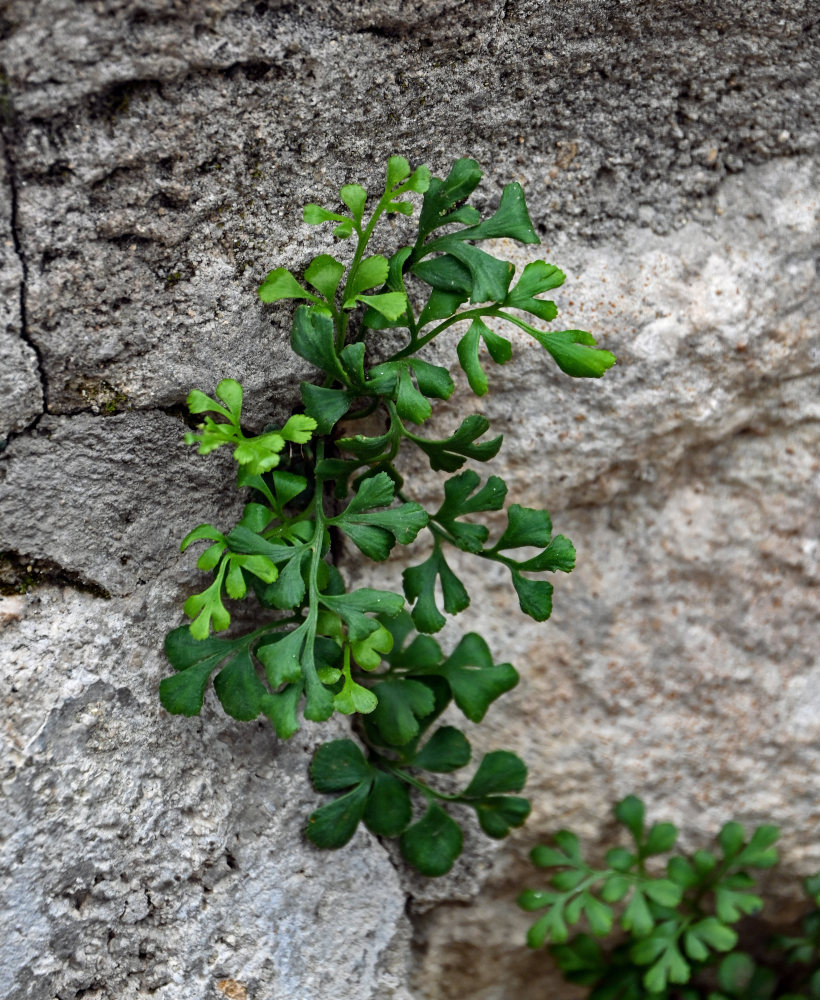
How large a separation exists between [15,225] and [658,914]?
169 centimetres

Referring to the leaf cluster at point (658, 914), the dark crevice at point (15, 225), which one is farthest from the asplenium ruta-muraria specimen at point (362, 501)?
the leaf cluster at point (658, 914)

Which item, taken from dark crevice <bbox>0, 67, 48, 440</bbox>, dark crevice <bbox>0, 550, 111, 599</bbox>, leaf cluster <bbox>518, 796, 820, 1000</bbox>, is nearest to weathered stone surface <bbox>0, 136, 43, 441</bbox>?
dark crevice <bbox>0, 67, 48, 440</bbox>

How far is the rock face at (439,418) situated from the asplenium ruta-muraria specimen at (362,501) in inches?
3.9

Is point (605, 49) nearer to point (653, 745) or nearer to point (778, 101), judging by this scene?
point (778, 101)

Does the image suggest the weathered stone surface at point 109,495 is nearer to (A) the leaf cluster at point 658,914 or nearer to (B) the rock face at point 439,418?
(B) the rock face at point 439,418

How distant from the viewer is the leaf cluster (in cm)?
171

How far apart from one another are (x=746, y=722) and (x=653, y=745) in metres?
0.20

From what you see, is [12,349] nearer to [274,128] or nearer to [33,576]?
[33,576]

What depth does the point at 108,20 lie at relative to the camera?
1146 mm

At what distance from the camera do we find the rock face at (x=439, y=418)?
1269 mm

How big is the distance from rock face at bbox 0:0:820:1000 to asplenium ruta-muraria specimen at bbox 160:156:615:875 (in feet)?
0.32

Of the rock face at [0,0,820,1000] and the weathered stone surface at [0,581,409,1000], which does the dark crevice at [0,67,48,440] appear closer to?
the rock face at [0,0,820,1000]

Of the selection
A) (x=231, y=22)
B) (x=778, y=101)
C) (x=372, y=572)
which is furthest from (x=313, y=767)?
(x=778, y=101)

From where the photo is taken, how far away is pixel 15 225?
3.97 feet
